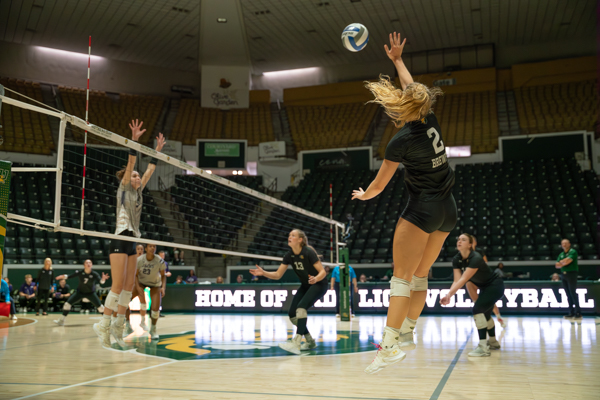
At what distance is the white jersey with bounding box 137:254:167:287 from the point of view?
9.50 meters

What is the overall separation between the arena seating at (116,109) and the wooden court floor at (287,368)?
1799cm

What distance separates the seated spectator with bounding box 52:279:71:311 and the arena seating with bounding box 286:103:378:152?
13915mm

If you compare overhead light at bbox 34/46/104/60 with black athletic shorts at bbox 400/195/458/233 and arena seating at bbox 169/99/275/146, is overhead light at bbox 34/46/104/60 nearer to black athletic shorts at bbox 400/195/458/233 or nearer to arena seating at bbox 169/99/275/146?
arena seating at bbox 169/99/275/146

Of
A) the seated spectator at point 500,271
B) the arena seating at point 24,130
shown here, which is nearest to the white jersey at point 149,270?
the seated spectator at point 500,271

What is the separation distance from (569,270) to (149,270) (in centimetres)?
903

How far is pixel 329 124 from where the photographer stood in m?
27.5

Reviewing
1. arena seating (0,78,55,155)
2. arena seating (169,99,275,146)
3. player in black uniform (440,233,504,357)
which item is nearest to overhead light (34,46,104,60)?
arena seating (0,78,55,155)

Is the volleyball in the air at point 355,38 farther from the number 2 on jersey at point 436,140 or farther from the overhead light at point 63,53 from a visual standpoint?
the overhead light at point 63,53

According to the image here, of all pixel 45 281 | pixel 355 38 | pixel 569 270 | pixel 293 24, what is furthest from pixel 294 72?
pixel 355 38

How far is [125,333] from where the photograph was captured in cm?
866

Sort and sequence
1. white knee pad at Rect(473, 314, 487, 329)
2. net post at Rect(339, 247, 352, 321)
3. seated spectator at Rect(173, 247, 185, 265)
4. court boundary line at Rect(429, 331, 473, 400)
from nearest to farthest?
court boundary line at Rect(429, 331, 473, 400) → white knee pad at Rect(473, 314, 487, 329) → net post at Rect(339, 247, 352, 321) → seated spectator at Rect(173, 247, 185, 265)

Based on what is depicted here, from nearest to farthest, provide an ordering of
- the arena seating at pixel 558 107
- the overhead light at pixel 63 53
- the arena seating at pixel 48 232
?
the arena seating at pixel 48 232 < the arena seating at pixel 558 107 < the overhead light at pixel 63 53

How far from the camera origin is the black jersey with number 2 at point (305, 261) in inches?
281

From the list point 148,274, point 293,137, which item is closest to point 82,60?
point 293,137
